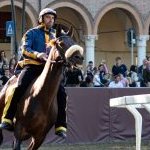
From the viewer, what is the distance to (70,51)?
352 inches

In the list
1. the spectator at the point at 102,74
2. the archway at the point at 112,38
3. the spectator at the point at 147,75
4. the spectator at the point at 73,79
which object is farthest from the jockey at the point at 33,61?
the archway at the point at 112,38

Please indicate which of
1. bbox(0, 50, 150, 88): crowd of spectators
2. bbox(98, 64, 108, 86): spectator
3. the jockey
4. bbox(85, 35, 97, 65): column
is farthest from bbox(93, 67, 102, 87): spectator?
the jockey

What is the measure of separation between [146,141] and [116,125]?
3.43 feet

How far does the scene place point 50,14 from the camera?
33.0ft

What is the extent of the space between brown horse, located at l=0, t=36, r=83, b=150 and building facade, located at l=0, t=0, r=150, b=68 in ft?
72.1

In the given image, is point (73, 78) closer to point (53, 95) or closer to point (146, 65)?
point (146, 65)

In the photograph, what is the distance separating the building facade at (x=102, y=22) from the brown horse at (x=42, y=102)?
21972 millimetres

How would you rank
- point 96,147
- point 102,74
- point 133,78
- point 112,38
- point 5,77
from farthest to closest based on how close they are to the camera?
point 112,38
point 133,78
point 102,74
point 5,77
point 96,147

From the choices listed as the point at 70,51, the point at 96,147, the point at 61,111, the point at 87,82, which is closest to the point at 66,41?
the point at 70,51

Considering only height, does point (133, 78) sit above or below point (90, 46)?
below

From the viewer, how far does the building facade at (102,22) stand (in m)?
33.8

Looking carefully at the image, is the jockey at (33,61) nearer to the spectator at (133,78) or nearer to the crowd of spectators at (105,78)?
the crowd of spectators at (105,78)

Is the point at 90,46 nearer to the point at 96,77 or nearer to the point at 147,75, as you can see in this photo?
the point at 147,75

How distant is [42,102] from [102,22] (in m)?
30.7
